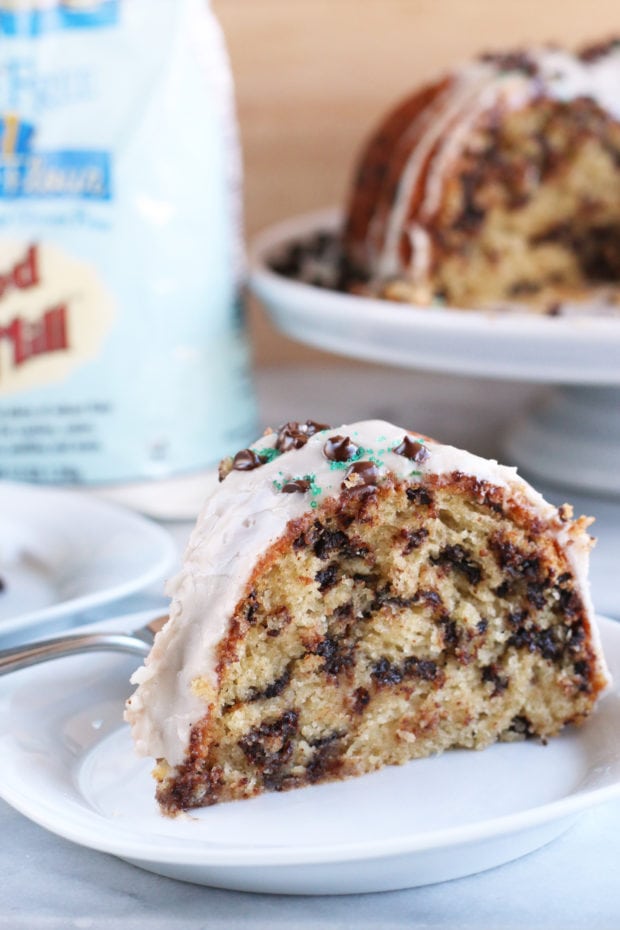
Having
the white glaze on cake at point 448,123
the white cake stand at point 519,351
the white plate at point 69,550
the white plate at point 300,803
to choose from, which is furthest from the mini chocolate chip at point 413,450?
the white glaze on cake at point 448,123

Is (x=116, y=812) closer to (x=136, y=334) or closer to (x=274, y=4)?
(x=136, y=334)

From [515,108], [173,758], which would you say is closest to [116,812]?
[173,758]

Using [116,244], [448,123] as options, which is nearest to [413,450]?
[116,244]

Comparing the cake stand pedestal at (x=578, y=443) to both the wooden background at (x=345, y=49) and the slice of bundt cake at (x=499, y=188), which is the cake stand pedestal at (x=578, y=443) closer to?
the slice of bundt cake at (x=499, y=188)

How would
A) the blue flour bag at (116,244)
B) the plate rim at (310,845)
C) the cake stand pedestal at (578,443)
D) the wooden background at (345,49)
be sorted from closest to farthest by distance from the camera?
the plate rim at (310,845)
the blue flour bag at (116,244)
the cake stand pedestal at (578,443)
the wooden background at (345,49)

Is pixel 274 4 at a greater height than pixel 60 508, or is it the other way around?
pixel 274 4
